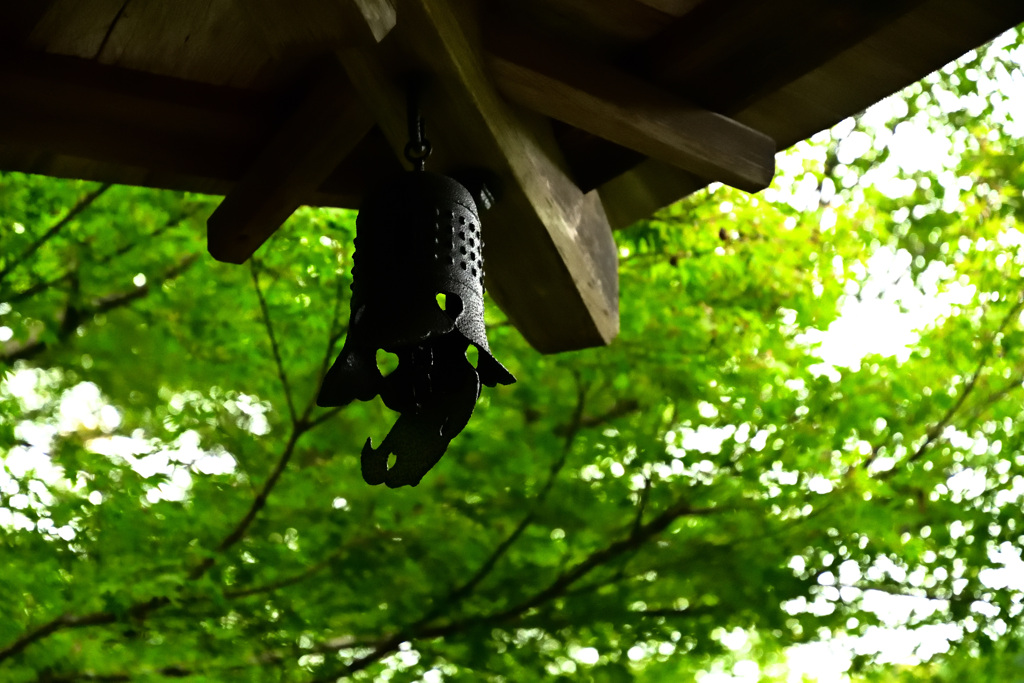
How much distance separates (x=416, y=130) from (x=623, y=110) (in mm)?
440

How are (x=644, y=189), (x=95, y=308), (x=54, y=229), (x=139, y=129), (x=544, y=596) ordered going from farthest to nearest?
(x=95, y=308) < (x=544, y=596) < (x=54, y=229) < (x=644, y=189) < (x=139, y=129)

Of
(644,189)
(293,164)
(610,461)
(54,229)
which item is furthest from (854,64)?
(54,229)

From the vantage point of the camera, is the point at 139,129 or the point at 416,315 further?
the point at 139,129

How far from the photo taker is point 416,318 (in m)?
1.51

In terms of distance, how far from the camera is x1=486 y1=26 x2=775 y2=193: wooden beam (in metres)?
1.82

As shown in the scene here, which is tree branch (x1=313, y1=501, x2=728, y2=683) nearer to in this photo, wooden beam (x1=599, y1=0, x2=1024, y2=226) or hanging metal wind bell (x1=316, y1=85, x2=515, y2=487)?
wooden beam (x1=599, y1=0, x2=1024, y2=226)

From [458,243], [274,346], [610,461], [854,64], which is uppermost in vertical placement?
[274,346]

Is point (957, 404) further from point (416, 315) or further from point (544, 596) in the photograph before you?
point (416, 315)

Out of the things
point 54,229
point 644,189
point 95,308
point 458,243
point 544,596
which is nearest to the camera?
point 458,243

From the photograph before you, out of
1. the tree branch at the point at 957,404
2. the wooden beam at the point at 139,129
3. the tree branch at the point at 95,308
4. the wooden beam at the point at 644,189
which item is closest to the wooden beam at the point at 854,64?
the wooden beam at the point at 644,189

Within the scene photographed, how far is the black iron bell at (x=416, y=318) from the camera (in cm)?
156

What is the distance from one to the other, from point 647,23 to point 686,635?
2.97m

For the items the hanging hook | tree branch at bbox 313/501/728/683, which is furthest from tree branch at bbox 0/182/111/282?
the hanging hook

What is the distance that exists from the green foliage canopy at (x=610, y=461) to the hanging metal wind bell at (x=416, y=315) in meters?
2.17
